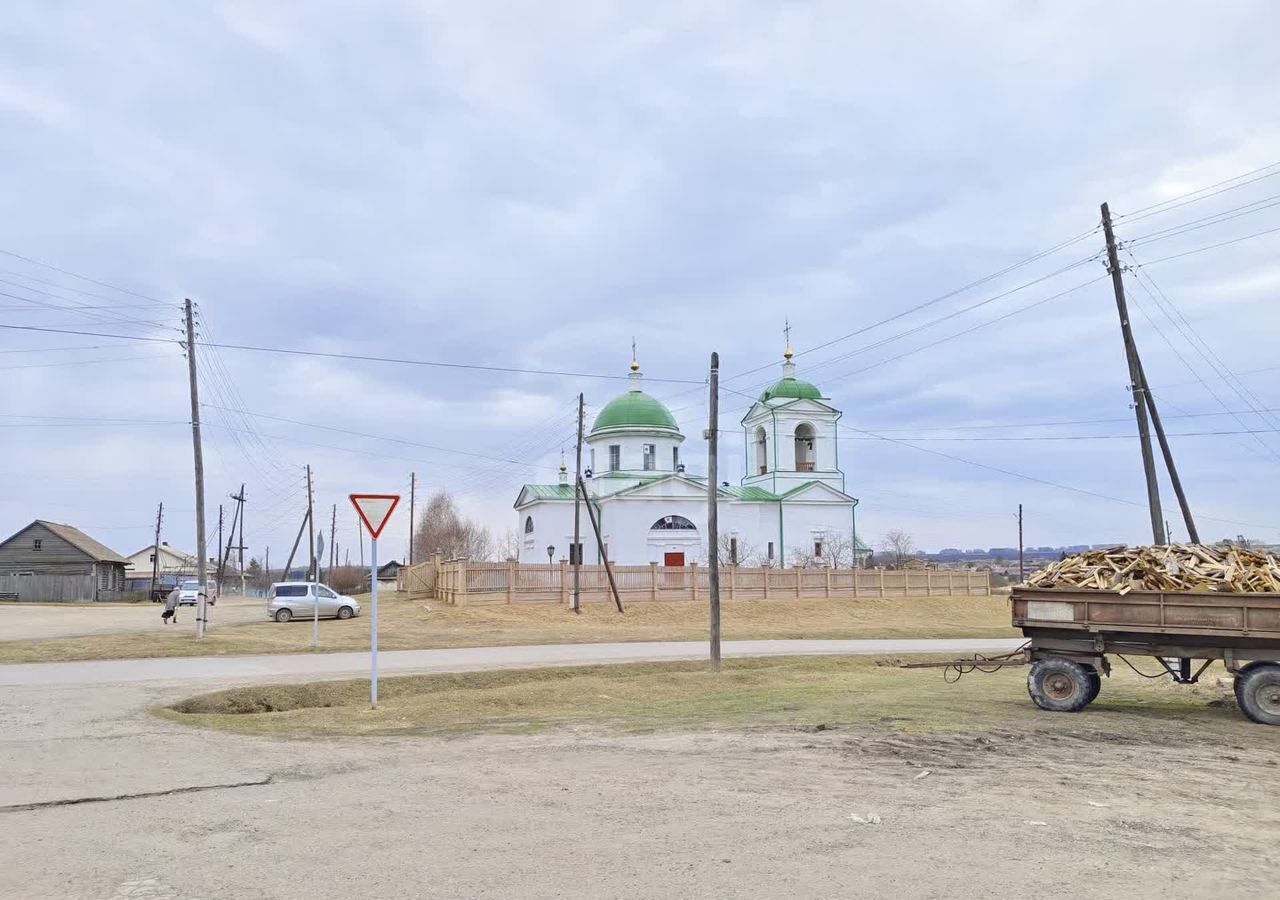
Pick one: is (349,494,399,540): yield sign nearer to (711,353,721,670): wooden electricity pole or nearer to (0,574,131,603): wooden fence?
(711,353,721,670): wooden electricity pole

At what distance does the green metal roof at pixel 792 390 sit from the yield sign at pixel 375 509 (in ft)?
168

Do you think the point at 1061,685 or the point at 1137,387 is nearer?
the point at 1061,685

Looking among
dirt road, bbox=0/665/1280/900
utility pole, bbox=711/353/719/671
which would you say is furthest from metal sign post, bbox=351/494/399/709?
utility pole, bbox=711/353/719/671

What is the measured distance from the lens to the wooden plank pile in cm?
1270

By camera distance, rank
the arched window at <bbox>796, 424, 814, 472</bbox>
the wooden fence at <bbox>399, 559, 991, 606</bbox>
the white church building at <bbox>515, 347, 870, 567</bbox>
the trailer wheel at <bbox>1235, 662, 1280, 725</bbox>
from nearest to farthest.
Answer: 1. the trailer wheel at <bbox>1235, 662, 1280, 725</bbox>
2. the wooden fence at <bbox>399, 559, 991, 606</bbox>
3. the white church building at <bbox>515, 347, 870, 567</bbox>
4. the arched window at <bbox>796, 424, 814, 472</bbox>

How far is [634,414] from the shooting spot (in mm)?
63344

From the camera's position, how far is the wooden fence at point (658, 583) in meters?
42.2

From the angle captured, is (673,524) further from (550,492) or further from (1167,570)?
(1167,570)

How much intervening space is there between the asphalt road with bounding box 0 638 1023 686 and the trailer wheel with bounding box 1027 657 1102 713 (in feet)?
33.0

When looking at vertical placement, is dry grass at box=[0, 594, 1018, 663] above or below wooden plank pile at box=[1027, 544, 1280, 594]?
below

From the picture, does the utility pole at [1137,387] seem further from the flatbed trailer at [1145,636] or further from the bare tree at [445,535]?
the bare tree at [445,535]

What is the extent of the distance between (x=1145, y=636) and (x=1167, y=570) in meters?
0.96

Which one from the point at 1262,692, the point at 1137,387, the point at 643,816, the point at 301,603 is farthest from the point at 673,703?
the point at 301,603

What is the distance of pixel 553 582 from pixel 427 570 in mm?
10817
